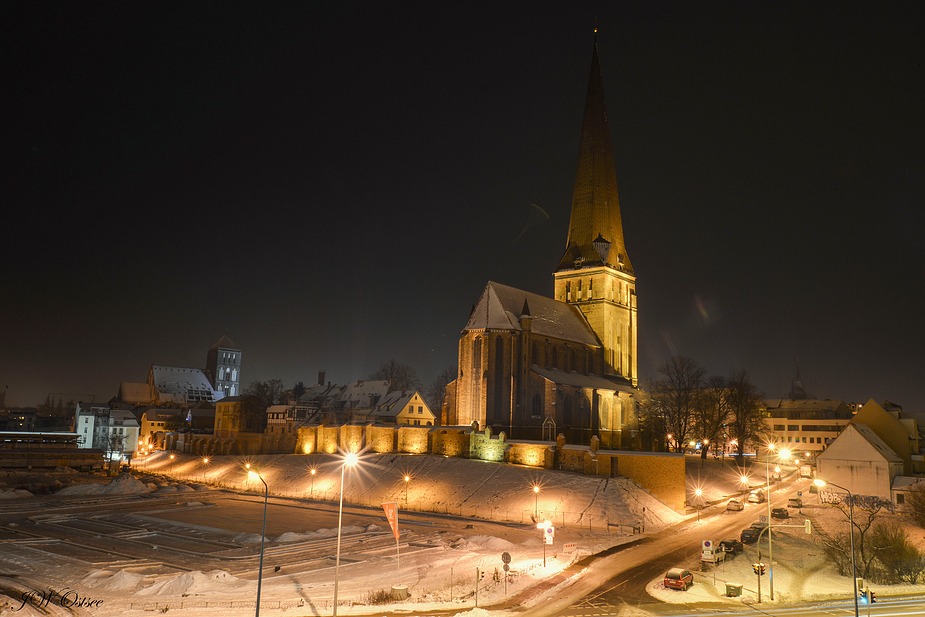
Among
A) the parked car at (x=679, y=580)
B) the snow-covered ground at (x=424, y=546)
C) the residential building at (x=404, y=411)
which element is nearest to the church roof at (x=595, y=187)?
the residential building at (x=404, y=411)

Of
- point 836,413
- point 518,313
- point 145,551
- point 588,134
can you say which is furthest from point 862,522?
Answer: point 836,413

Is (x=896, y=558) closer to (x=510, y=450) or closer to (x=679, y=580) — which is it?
(x=679, y=580)

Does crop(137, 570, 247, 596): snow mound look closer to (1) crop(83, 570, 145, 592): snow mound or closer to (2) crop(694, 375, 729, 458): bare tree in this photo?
(1) crop(83, 570, 145, 592): snow mound

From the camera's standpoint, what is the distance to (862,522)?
123 feet

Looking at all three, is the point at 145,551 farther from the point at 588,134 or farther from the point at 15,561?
the point at 588,134

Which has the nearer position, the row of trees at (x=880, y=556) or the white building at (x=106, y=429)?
the row of trees at (x=880, y=556)

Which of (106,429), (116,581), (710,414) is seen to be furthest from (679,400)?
(106,429)

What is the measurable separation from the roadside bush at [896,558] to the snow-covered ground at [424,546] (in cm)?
165

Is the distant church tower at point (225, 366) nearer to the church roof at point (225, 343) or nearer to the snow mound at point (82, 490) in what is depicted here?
the church roof at point (225, 343)

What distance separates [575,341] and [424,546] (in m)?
41.0

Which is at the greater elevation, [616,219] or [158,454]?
[616,219]

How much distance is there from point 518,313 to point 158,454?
2120 inches

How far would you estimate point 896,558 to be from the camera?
99.7 feet

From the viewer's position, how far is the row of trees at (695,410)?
72688mm
